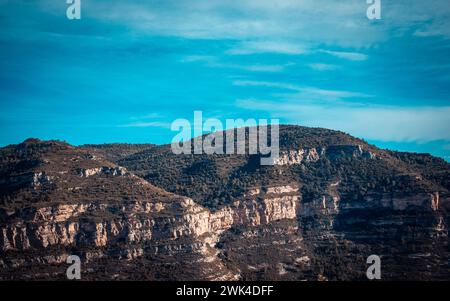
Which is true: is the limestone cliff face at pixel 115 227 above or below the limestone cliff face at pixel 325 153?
below

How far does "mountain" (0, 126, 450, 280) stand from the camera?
372 feet

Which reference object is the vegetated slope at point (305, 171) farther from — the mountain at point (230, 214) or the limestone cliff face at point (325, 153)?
the mountain at point (230, 214)

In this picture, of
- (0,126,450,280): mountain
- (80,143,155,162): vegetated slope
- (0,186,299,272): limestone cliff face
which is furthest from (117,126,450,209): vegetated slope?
(0,186,299,272): limestone cliff face

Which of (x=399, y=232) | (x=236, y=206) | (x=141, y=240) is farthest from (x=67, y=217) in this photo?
(x=399, y=232)

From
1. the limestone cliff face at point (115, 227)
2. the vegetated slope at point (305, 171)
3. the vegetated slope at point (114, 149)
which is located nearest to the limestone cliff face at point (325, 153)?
the vegetated slope at point (305, 171)

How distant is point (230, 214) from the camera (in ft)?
455

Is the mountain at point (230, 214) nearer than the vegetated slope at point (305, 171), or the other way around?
the mountain at point (230, 214)

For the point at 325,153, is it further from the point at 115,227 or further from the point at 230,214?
the point at 115,227

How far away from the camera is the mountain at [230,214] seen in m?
113

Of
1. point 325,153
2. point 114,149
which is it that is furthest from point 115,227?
point 114,149

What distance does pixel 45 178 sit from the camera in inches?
4862

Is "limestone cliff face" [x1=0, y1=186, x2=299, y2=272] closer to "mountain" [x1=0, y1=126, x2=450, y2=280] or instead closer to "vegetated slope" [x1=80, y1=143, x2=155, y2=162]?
"mountain" [x1=0, y1=126, x2=450, y2=280]

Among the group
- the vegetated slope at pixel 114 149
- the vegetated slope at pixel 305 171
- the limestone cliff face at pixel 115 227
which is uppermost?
the vegetated slope at pixel 114 149

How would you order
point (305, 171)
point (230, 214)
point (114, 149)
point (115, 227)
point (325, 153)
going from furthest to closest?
point (114, 149) → point (325, 153) → point (305, 171) → point (230, 214) → point (115, 227)
